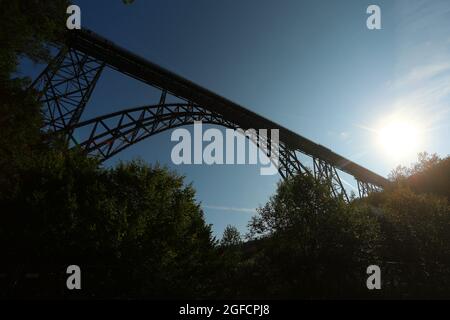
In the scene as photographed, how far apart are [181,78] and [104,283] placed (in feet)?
42.3

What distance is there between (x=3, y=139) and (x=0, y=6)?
14.0ft

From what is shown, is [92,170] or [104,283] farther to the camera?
[92,170]

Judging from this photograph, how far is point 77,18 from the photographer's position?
545 inches

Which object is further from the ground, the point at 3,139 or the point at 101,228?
the point at 3,139

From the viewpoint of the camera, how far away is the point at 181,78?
19.6m

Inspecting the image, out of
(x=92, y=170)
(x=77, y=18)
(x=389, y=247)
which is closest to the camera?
(x=92, y=170)

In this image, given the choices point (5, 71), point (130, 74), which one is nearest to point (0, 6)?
point (5, 71)

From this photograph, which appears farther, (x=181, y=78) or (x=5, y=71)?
(x=181, y=78)
